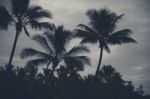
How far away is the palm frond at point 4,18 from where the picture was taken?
24.9 m

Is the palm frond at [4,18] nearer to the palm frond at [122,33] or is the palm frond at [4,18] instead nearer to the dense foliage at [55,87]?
the dense foliage at [55,87]

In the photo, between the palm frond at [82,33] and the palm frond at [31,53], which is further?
the palm frond at [82,33]

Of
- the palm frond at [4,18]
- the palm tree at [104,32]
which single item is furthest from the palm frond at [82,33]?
the palm frond at [4,18]

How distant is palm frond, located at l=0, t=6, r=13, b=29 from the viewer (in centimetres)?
2486

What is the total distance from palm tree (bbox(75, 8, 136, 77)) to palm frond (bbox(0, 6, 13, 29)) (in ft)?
23.6

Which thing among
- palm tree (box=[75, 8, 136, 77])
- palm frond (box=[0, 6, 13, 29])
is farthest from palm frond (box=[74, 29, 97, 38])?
palm frond (box=[0, 6, 13, 29])

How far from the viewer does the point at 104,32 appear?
29.0 metres

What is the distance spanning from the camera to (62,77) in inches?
1150

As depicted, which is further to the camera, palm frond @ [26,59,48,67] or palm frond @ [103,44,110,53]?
palm frond @ [103,44,110,53]

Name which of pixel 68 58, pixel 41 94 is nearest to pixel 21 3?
pixel 68 58

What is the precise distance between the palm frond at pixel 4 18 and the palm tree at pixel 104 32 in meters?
7.18

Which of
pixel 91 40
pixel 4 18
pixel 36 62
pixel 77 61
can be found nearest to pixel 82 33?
pixel 91 40

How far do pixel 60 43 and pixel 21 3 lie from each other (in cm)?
517

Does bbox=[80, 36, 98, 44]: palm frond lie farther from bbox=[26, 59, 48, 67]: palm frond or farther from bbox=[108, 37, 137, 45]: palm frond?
bbox=[26, 59, 48, 67]: palm frond
